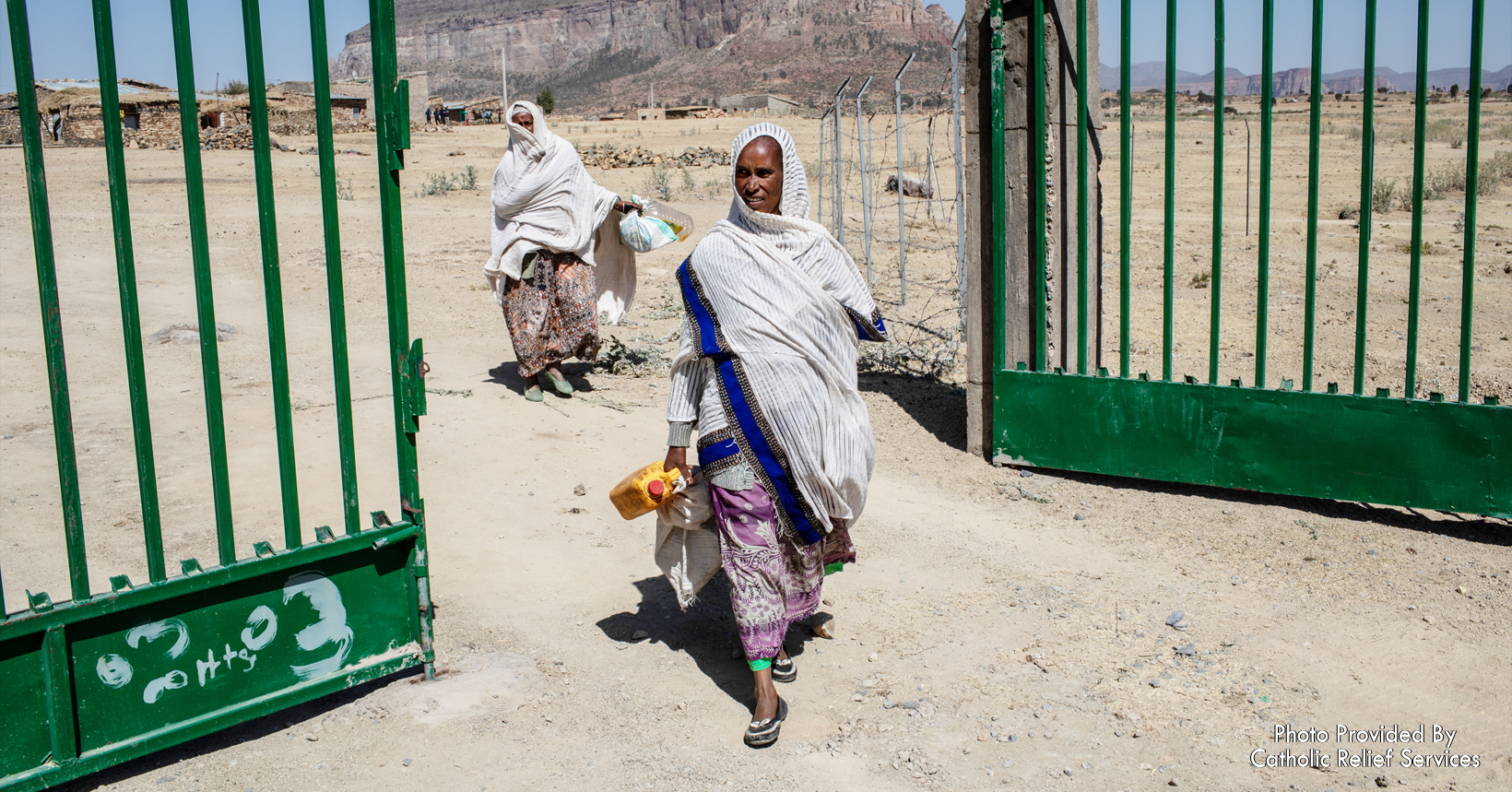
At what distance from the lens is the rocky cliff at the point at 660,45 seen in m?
82.6

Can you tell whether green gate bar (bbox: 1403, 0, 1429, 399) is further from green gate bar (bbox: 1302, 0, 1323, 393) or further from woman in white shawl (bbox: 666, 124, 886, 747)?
woman in white shawl (bbox: 666, 124, 886, 747)

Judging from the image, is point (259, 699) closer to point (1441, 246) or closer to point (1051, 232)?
point (1051, 232)

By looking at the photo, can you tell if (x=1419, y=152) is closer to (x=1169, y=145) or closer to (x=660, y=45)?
(x=1169, y=145)

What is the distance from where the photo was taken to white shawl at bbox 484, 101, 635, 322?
6.34m

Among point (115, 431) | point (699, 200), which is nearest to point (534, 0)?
point (699, 200)

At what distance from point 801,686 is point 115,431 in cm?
408

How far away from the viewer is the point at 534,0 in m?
126

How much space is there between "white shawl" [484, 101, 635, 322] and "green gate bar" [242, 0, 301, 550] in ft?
11.7

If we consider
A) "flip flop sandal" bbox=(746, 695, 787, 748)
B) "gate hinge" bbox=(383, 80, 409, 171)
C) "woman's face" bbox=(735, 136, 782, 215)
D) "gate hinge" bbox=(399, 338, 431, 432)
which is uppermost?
"gate hinge" bbox=(383, 80, 409, 171)

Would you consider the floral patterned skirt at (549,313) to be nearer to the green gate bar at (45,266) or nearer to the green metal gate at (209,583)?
the green metal gate at (209,583)

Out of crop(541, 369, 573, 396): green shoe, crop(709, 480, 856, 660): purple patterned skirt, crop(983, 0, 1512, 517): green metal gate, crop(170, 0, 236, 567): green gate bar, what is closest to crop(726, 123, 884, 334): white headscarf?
crop(709, 480, 856, 660): purple patterned skirt

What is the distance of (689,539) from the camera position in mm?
3309

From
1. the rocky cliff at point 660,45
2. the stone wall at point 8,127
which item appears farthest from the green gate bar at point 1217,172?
the rocky cliff at point 660,45

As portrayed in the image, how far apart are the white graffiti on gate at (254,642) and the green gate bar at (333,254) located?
7.6 inches
